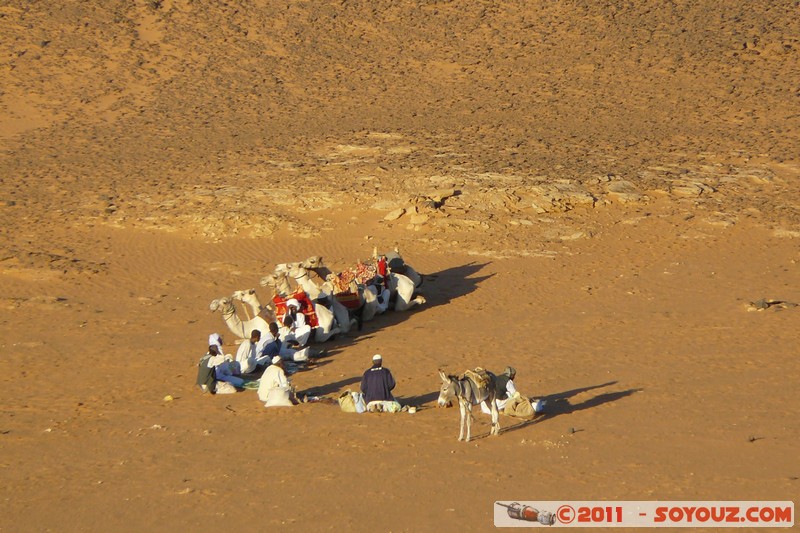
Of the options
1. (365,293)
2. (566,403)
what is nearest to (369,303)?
(365,293)

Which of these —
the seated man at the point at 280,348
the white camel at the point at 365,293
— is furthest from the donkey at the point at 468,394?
the white camel at the point at 365,293

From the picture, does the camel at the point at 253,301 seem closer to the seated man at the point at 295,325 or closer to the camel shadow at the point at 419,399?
the seated man at the point at 295,325

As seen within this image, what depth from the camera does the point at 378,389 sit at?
13141 mm

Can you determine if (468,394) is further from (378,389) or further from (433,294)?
(433,294)

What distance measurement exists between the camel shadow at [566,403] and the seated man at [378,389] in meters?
1.62

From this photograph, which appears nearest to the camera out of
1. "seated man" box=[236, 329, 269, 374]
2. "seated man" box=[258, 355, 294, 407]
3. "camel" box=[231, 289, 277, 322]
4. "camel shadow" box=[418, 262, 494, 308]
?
"seated man" box=[258, 355, 294, 407]

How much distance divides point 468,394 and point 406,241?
10237 millimetres

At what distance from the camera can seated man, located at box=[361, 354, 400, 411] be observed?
43.1ft

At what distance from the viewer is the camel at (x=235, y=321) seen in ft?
52.2

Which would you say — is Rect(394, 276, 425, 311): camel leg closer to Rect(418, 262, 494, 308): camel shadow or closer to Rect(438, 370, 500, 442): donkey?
Rect(418, 262, 494, 308): camel shadow

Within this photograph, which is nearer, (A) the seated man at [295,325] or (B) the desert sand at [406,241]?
(B) the desert sand at [406,241]

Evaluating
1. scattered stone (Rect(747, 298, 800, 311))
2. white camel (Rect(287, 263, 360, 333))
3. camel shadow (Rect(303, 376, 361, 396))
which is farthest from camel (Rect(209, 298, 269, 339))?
scattered stone (Rect(747, 298, 800, 311))

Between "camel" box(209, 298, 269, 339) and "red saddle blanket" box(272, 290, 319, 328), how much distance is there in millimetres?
353

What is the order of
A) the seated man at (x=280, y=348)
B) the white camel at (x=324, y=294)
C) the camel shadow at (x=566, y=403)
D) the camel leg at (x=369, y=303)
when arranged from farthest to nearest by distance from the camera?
the camel leg at (x=369, y=303) → the white camel at (x=324, y=294) → the seated man at (x=280, y=348) → the camel shadow at (x=566, y=403)
